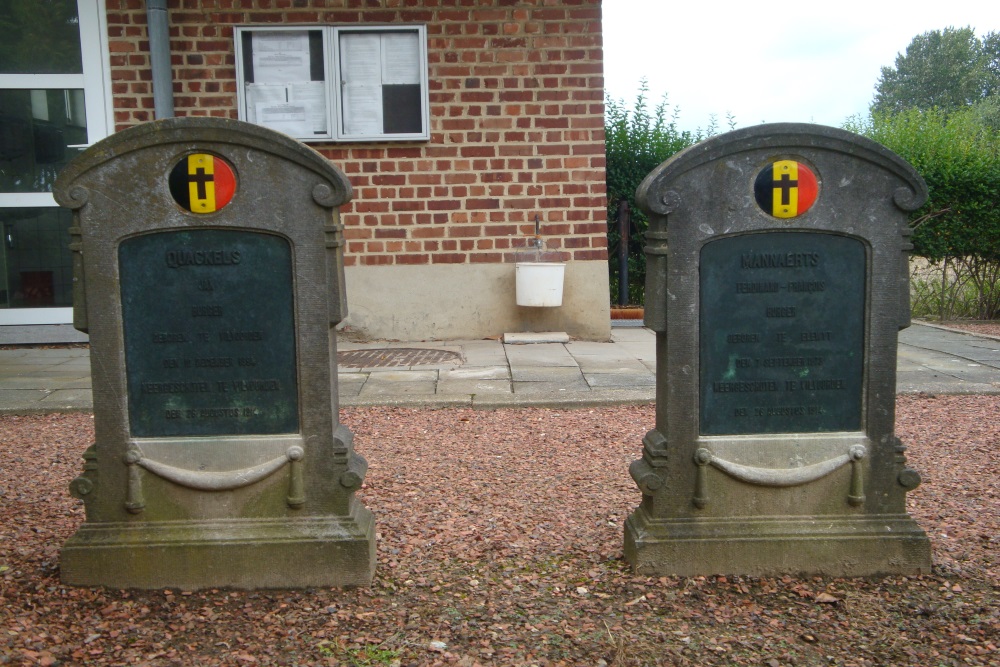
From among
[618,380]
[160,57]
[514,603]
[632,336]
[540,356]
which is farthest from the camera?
[632,336]

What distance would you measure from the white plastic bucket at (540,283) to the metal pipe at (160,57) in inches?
141

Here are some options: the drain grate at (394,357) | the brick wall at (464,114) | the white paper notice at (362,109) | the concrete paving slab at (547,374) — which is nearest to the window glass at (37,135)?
the brick wall at (464,114)

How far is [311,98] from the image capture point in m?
8.80

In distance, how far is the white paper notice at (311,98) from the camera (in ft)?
28.9

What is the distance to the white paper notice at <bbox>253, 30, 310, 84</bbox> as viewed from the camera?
28.6 feet

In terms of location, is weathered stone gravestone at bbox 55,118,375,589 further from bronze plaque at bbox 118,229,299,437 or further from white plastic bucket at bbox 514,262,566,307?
white plastic bucket at bbox 514,262,566,307

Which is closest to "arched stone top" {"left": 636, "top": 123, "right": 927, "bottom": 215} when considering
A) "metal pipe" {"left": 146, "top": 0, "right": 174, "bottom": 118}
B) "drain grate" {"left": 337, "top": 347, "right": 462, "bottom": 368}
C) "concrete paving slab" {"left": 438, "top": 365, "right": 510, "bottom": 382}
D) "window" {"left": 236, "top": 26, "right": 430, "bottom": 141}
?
"concrete paving slab" {"left": 438, "top": 365, "right": 510, "bottom": 382}

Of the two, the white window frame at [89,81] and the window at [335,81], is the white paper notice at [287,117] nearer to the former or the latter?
the window at [335,81]

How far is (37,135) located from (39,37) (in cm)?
94

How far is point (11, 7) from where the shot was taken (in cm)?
881

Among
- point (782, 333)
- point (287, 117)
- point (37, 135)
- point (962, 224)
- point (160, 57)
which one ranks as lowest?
point (782, 333)

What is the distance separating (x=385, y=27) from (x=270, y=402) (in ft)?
20.2

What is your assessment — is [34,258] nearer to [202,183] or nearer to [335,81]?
[335,81]

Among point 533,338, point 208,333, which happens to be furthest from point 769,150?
point 533,338
